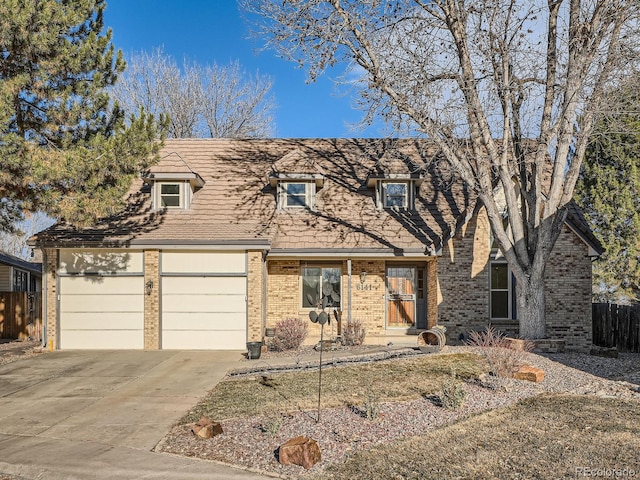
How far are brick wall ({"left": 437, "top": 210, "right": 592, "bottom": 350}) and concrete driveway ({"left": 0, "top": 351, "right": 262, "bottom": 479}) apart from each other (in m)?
6.47

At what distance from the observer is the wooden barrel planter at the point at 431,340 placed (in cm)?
1223

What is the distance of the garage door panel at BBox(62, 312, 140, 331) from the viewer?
46.4 ft

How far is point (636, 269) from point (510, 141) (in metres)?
11.1

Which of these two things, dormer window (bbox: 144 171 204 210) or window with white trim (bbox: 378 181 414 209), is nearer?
dormer window (bbox: 144 171 204 210)

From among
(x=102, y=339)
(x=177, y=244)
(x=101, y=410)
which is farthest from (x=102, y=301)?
(x=101, y=410)

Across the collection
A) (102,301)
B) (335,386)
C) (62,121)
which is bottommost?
(335,386)

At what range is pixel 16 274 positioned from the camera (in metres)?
25.1

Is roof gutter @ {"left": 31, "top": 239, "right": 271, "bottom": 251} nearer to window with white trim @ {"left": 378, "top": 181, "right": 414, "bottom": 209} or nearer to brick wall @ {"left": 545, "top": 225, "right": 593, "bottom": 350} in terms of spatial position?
window with white trim @ {"left": 378, "top": 181, "right": 414, "bottom": 209}

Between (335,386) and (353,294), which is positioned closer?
(335,386)

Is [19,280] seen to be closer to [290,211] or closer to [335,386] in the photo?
[290,211]

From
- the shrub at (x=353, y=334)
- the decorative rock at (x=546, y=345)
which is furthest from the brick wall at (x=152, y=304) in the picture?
the decorative rock at (x=546, y=345)

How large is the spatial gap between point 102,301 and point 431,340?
9034 mm

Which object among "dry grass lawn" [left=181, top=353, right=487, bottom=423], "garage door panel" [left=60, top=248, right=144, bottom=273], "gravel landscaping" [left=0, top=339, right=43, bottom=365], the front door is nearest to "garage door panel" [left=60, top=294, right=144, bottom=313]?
"garage door panel" [left=60, top=248, right=144, bottom=273]

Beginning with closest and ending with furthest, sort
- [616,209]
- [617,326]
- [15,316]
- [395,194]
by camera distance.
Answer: [617,326] < [395,194] < [15,316] < [616,209]
